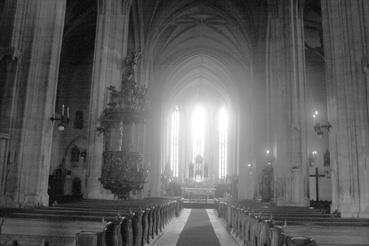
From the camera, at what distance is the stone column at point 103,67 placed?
14.5m

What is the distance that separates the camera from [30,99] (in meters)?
10.2

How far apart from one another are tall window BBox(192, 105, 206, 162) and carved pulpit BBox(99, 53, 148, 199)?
102 feet

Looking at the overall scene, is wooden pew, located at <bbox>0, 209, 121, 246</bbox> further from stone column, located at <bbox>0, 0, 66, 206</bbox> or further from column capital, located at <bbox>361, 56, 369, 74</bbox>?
column capital, located at <bbox>361, 56, 369, 74</bbox>

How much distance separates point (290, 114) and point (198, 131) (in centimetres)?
2977

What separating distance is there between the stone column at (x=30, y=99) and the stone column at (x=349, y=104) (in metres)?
7.64

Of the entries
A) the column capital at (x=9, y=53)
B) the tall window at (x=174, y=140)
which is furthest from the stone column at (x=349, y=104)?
the tall window at (x=174, y=140)

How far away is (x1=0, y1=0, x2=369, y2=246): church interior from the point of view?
7.27 meters

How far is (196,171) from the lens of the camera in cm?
4109

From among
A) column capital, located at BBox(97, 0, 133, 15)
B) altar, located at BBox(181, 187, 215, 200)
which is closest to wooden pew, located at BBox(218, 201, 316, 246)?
column capital, located at BBox(97, 0, 133, 15)

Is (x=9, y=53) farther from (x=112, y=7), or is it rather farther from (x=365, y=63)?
(x=365, y=63)

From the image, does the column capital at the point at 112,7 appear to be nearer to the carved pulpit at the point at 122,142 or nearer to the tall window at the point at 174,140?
the carved pulpit at the point at 122,142

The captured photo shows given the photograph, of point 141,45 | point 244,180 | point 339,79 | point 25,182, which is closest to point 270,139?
point 244,180

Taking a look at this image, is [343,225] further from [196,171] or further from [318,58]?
[196,171]

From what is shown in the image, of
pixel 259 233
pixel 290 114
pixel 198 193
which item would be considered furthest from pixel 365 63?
pixel 198 193
